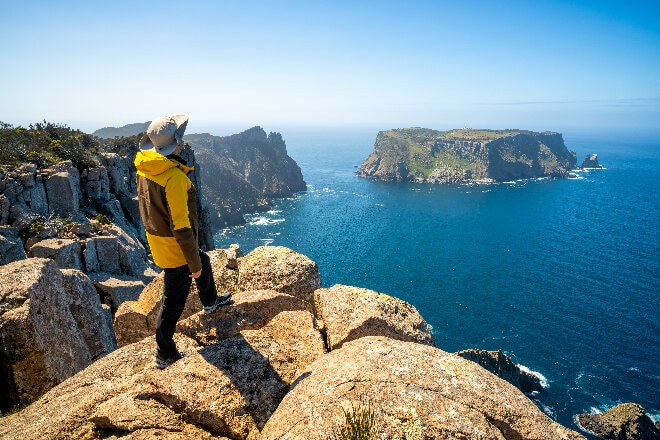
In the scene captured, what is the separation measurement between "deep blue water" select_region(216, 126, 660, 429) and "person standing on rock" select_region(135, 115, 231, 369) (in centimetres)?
7018

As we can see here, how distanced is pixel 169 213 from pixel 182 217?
42 cm

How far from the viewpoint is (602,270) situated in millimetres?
111062

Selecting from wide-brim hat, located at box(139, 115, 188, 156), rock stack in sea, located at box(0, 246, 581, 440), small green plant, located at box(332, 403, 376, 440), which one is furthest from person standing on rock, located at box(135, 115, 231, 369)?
small green plant, located at box(332, 403, 376, 440)

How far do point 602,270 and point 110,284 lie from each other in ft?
433

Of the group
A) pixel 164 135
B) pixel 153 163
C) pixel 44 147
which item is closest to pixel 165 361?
pixel 153 163

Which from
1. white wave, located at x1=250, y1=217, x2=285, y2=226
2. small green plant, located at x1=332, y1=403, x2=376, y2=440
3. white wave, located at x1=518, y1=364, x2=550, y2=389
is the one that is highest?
small green plant, located at x1=332, y1=403, x2=376, y2=440

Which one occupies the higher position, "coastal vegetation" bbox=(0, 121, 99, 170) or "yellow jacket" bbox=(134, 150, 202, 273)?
"coastal vegetation" bbox=(0, 121, 99, 170)

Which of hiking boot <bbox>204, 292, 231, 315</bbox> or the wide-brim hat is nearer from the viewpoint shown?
the wide-brim hat

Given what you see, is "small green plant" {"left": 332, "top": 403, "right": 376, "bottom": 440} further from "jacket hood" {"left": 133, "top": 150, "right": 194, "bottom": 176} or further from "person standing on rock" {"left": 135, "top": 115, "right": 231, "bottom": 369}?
"jacket hood" {"left": 133, "top": 150, "right": 194, "bottom": 176}

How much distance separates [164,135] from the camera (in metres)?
8.03

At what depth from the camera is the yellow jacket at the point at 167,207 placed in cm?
783

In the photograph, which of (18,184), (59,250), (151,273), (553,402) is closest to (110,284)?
(59,250)

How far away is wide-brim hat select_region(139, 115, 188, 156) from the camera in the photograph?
8.02 m

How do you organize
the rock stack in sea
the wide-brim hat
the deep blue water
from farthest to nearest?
the deep blue water, the wide-brim hat, the rock stack in sea
